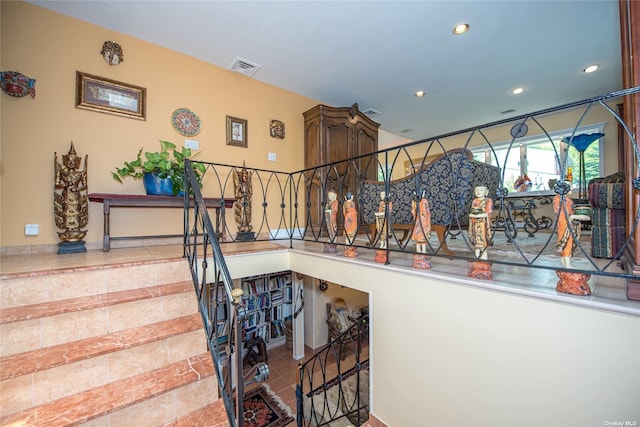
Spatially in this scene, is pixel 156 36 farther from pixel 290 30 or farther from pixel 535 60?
pixel 535 60

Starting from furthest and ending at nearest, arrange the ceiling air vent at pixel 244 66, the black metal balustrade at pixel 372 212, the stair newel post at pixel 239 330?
the ceiling air vent at pixel 244 66 < the black metal balustrade at pixel 372 212 < the stair newel post at pixel 239 330

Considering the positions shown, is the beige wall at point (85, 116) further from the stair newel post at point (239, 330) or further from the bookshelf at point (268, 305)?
the stair newel post at point (239, 330)

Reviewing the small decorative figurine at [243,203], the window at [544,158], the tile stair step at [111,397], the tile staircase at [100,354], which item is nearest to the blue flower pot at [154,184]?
the small decorative figurine at [243,203]

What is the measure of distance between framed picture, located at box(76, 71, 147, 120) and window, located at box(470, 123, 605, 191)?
5.94 metres

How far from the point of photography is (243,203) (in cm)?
352

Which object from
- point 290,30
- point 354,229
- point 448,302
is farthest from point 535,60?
point 448,302

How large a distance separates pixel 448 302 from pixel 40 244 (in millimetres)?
3654

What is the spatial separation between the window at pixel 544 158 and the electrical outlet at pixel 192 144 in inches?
210

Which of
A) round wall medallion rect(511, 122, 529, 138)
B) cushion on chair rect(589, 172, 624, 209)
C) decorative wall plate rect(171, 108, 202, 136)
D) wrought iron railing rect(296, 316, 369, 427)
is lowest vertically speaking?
wrought iron railing rect(296, 316, 369, 427)

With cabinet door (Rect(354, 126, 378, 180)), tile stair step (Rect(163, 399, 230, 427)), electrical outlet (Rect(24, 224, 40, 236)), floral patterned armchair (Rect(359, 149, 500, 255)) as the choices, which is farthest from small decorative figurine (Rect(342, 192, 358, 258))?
electrical outlet (Rect(24, 224, 40, 236))

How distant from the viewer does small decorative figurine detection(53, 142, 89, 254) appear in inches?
97.4

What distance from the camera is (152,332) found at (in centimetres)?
159

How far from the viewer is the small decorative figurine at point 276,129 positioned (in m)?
4.11

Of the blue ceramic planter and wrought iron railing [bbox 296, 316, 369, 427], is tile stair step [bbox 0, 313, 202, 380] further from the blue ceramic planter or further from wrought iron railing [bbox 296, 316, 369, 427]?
wrought iron railing [bbox 296, 316, 369, 427]
